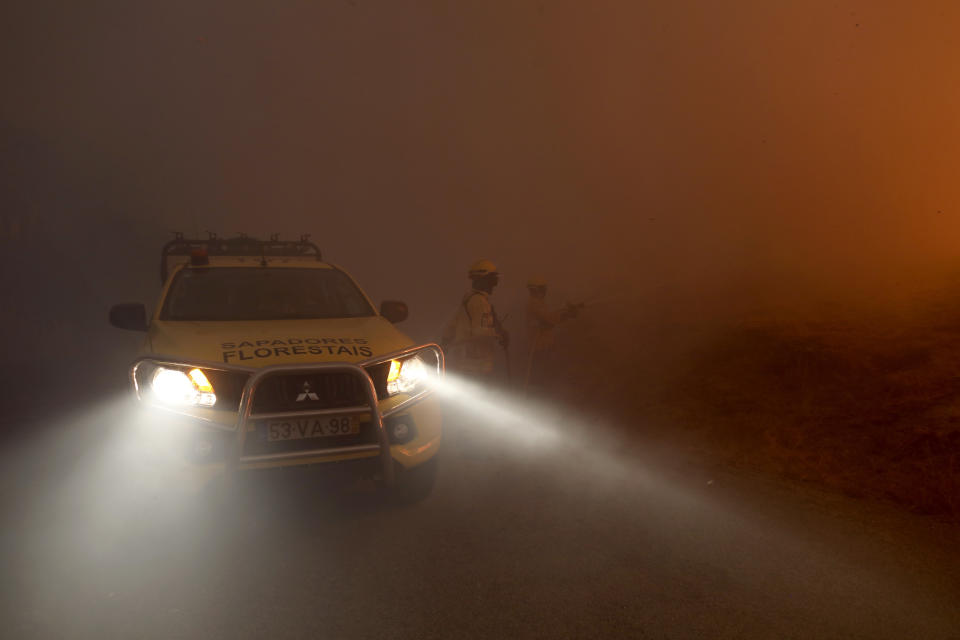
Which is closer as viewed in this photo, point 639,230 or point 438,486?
point 438,486

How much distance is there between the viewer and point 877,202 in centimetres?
1381

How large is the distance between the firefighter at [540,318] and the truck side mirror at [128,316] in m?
4.50

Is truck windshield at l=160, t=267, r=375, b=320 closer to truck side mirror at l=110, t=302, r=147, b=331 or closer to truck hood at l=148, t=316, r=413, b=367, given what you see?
truck side mirror at l=110, t=302, r=147, b=331

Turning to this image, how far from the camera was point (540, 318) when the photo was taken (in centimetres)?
777

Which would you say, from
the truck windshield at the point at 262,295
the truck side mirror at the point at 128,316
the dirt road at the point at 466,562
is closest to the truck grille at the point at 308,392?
the dirt road at the point at 466,562

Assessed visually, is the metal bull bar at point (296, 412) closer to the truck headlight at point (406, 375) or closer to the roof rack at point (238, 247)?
the truck headlight at point (406, 375)

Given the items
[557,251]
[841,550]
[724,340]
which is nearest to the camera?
[841,550]

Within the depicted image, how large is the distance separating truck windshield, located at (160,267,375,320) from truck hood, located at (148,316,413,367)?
0.93 feet

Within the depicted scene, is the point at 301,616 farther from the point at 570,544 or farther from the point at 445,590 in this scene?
the point at 570,544

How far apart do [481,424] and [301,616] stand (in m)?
4.05

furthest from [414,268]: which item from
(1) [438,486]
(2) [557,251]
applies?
(1) [438,486]

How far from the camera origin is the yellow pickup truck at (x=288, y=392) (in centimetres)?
319

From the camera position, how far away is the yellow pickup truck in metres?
3.19

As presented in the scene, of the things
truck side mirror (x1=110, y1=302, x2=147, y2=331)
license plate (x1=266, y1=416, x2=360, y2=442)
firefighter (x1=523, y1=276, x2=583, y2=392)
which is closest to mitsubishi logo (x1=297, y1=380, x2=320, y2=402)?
license plate (x1=266, y1=416, x2=360, y2=442)
